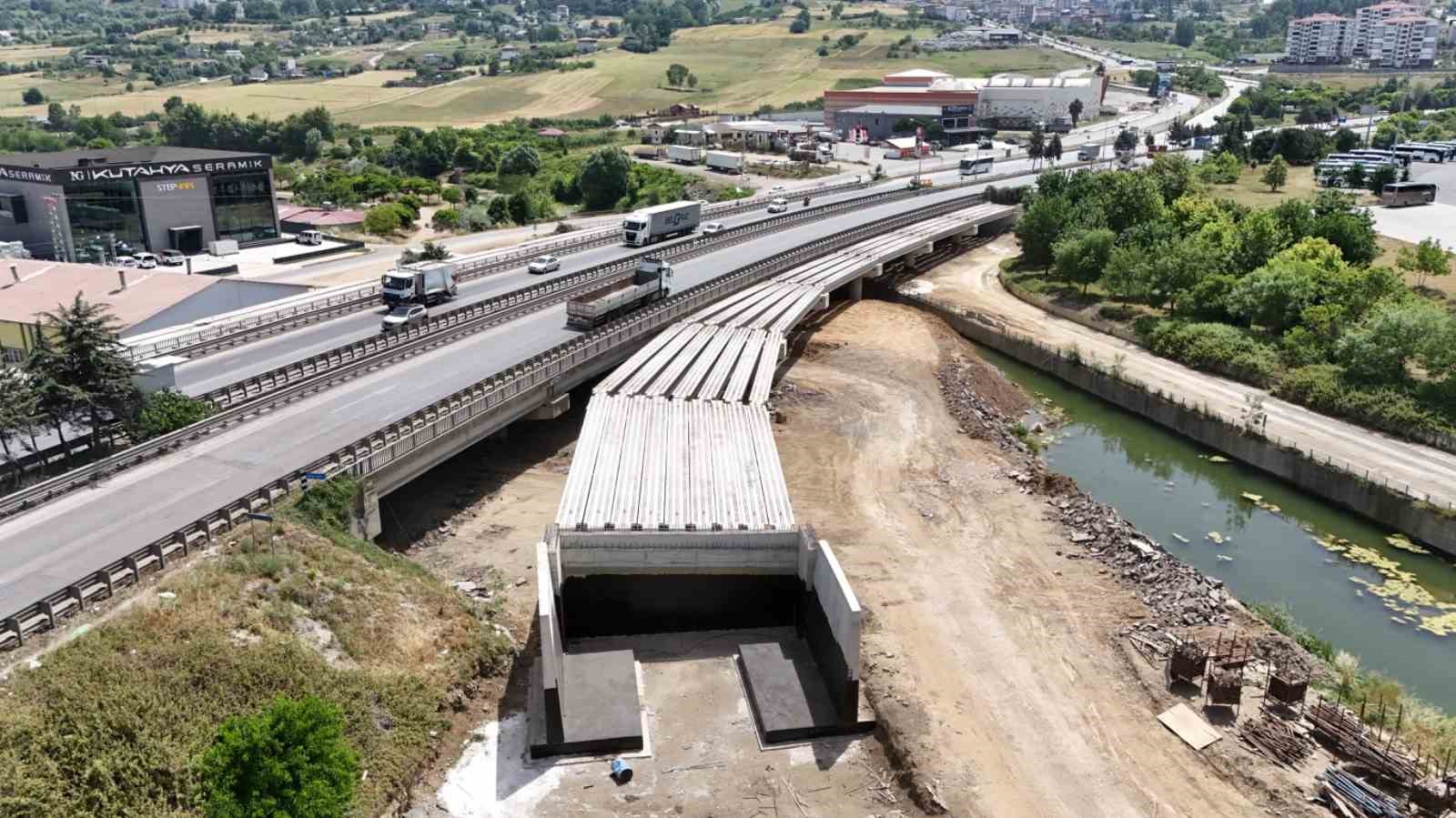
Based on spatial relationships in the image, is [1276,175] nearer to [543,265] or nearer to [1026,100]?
[1026,100]

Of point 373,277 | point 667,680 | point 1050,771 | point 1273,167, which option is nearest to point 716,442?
point 667,680

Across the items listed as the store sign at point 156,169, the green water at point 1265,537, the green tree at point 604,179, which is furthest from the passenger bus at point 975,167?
the store sign at point 156,169

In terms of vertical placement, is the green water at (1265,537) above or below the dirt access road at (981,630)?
below

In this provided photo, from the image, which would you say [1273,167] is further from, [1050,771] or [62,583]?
[62,583]

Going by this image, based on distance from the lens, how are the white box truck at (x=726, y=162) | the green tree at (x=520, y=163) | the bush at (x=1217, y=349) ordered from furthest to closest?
the white box truck at (x=726, y=162)
the green tree at (x=520, y=163)
the bush at (x=1217, y=349)

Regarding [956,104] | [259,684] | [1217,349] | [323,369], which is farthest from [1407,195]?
[259,684]

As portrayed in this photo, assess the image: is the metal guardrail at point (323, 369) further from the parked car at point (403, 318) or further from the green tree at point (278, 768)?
the green tree at point (278, 768)
